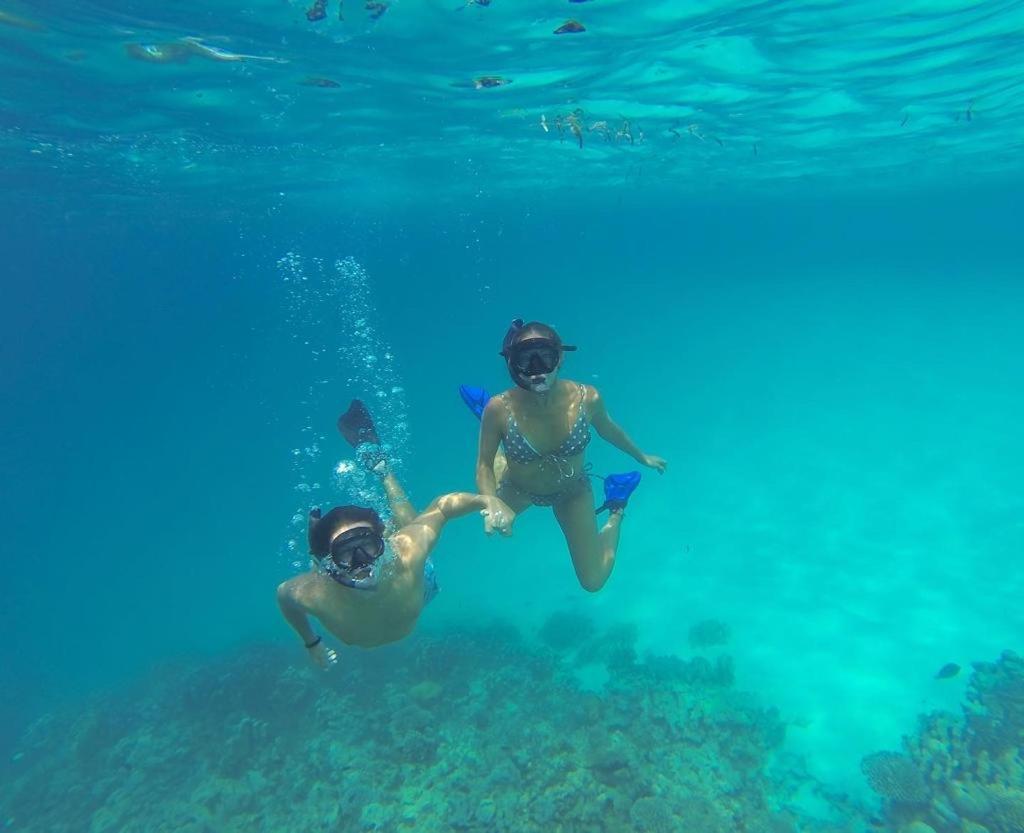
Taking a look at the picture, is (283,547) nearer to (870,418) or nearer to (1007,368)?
(870,418)

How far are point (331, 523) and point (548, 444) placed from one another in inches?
98.5

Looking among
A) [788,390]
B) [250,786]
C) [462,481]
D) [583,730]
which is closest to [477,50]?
[583,730]

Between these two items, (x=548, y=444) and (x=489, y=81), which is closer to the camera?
(x=548, y=444)

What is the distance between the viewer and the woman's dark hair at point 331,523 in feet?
14.7

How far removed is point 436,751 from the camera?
10578 mm

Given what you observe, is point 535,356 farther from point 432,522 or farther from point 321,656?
point 321,656

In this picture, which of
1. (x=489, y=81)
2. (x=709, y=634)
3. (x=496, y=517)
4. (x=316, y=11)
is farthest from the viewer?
(x=489, y=81)

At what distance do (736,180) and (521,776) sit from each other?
3788 cm

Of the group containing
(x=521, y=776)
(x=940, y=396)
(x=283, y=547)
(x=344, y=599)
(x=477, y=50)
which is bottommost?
(x=283, y=547)

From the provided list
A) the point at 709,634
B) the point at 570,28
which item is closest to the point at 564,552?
the point at 709,634

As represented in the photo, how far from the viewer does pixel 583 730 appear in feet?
33.6

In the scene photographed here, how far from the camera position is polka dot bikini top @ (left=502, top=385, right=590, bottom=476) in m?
6.10

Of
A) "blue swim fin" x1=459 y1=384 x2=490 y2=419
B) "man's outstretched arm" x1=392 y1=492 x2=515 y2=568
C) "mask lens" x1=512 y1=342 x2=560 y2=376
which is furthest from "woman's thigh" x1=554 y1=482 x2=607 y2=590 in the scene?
"mask lens" x1=512 y1=342 x2=560 y2=376

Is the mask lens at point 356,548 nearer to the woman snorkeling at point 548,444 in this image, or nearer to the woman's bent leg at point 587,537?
the woman snorkeling at point 548,444
